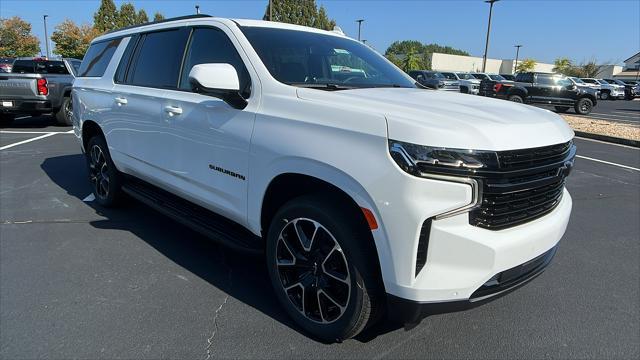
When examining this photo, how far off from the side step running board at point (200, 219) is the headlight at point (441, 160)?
1.36 m

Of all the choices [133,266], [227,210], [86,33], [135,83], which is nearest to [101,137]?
[135,83]

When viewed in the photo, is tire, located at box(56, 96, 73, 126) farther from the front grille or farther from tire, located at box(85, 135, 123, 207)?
the front grille

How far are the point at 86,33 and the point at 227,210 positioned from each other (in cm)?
5525

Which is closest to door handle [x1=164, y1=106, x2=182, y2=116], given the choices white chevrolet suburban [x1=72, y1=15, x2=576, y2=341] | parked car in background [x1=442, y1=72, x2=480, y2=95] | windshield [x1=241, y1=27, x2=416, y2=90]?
white chevrolet suburban [x1=72, y1=15, x2=576, y2=341]

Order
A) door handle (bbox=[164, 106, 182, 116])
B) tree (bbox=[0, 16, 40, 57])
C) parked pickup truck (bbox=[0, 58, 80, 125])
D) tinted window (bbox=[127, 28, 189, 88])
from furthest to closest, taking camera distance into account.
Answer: tree (bbox=[0, 16, 40, 57]) → parked pickup truck (bbox=[0, 58, 80, 125]) → tinted window (bbox=[127, 28, 189, 88]) → door handle (bbox=[164, 106, 182, 116])

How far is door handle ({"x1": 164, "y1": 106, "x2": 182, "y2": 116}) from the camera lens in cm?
346

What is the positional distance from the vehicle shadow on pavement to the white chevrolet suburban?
0.32 meters

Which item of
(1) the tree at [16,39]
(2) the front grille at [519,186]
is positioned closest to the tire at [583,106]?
(2) the front grille at [519,186]

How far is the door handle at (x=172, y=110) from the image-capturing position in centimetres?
346

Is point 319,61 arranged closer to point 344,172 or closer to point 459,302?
point 344,172

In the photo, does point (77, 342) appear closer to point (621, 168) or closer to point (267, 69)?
point (267, 69)

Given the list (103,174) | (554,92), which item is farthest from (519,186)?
(554,92)

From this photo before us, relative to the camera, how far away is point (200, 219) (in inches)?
139

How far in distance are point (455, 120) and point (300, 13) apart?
46.3 m
